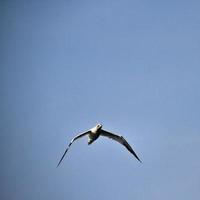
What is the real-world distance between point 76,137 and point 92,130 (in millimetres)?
1184

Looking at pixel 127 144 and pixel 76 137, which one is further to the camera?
pixel 127 144

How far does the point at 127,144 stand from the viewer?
35.0 m

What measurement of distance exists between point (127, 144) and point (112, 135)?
160 cm

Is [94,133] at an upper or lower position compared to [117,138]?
lower

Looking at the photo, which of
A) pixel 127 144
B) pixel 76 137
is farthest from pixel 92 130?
pixel 127 144

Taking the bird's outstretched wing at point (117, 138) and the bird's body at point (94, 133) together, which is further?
the bird's outstretched wing at point (117, 138)

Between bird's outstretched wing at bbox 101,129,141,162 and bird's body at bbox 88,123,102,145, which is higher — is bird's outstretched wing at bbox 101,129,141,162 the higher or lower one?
the higher one

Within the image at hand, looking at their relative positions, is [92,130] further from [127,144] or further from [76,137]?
[127,144]

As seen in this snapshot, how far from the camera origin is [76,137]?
32.8m

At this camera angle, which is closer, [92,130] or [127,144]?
[92,130]

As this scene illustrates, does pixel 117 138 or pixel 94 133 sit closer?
pixel 94 133

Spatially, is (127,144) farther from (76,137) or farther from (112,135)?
(76,137)

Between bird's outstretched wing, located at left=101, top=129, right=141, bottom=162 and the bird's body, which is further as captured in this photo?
bird's outstretched wing, located at left=101, top=129, right=141, bottom=162

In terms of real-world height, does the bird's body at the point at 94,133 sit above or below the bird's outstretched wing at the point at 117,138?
below
